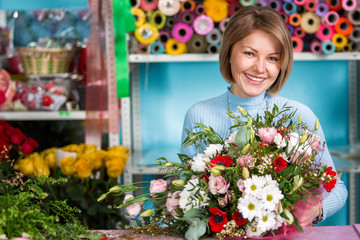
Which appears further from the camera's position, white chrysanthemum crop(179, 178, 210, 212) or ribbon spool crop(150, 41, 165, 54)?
ribbon spool crop(150, 41, 165, 54)

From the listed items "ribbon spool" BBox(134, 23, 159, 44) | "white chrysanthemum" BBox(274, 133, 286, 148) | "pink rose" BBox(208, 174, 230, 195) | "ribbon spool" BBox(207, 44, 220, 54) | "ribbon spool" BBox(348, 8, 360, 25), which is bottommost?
"pink rose" BBox(208, 174, 230, 195)

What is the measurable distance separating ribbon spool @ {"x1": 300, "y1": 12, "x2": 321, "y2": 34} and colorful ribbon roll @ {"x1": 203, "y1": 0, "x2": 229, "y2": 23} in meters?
0.37

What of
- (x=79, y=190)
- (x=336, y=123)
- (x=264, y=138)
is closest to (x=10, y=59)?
(x=79, y=190)

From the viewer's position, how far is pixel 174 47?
198cm

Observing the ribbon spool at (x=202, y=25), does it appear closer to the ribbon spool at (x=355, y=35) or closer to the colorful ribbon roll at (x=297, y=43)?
the colorful ribbon roll at (x=297, y=43)

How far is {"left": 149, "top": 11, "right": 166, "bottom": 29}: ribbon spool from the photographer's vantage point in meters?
1.96

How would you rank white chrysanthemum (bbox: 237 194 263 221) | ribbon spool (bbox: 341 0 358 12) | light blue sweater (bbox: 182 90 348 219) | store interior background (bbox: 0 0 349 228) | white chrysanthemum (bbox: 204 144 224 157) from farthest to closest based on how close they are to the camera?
store interior background (bbox: 0 0 349 228), ribbon spool (bbox: 341 0 358 12), light blue sweater (bbox: 182 90 348 219), white chrysanthemum (bbox: 204 144 224 157), white chrysanthemum (bbox: 237 194 263 221)

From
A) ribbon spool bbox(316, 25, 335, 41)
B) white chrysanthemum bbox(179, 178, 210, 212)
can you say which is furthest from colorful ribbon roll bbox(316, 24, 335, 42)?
white chrysanthemum bbox(179, 178, 210, 212)

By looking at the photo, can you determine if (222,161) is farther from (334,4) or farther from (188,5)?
(334,4)

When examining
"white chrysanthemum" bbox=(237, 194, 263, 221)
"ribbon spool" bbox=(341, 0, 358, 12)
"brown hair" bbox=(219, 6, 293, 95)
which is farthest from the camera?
"ribbon spool" bbox=(341, 0, 358, 12)

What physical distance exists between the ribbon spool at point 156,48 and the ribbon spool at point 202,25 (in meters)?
0.18

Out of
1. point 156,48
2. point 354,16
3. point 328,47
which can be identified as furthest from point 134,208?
point 354,16

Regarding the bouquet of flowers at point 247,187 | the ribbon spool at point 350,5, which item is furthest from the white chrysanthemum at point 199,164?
the ribbon spool at point 350,5

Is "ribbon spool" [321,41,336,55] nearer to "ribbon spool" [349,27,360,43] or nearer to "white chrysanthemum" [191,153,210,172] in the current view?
"ribbon spool" [349,27,360,43]
